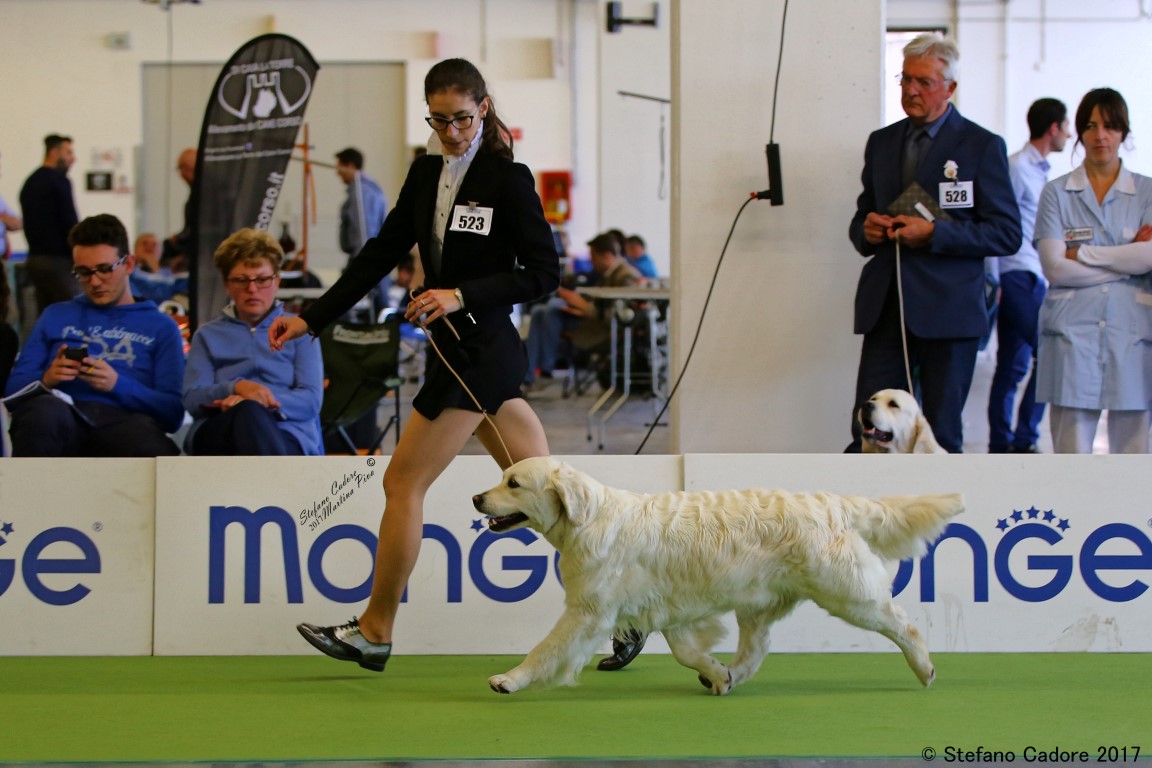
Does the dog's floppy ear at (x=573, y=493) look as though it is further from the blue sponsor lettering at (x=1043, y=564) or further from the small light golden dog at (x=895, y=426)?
the small light golden dog at (x=895, y=426)

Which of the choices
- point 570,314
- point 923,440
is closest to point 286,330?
point 923,440

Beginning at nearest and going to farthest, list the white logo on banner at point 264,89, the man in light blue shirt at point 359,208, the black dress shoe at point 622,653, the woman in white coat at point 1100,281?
the black dress shoe at point 622,653, the woman in white coat at point 1100,281, the white logo on banner at point 264,89, the man in light blue shirt at point 359,208

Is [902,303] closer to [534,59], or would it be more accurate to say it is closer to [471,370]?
[471,370]

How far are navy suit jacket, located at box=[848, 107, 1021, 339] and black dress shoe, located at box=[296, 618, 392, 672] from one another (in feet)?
7.65

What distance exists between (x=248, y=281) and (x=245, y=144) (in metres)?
2.34

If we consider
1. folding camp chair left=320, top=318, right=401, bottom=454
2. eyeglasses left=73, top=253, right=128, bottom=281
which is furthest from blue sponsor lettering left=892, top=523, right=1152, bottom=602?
eyeglasses left=73, top=253, right=128, bottom=281

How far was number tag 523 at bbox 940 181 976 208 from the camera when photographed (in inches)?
187

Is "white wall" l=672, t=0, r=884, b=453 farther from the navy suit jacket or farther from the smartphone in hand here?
the smartphone in hand

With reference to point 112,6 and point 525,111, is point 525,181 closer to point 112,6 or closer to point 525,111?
point 525,111

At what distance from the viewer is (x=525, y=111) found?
17.5 metres

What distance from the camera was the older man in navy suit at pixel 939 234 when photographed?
185 inches

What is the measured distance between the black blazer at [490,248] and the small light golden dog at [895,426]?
A: 1557 millimetres

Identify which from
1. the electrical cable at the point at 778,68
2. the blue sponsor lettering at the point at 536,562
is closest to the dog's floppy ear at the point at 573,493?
the blue sponsor lettering at the point at 536,562

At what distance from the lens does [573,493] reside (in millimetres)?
3215
